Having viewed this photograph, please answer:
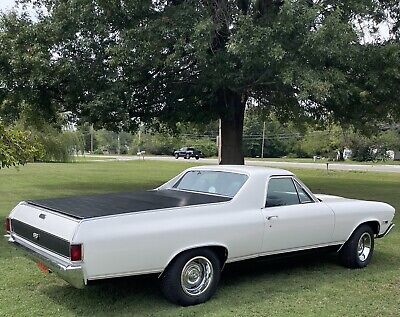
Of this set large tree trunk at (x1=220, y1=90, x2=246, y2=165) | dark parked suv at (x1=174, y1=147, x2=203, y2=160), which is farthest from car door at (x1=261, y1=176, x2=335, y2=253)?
dark parked suv at (x1=174, y1=147, x2=203, y2=160)

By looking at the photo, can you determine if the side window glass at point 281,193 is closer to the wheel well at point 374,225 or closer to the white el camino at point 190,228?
the white el camino at point 190,228

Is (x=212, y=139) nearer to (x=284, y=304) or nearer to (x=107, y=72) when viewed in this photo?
(x=107, y=72)

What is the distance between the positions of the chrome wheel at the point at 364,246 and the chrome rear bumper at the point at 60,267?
409 centimetres

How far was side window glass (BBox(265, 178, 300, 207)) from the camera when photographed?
611cm

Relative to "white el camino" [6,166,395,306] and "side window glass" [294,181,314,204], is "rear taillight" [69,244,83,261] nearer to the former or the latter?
"white el camino" [6,166,395,306]

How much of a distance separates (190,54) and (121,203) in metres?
8.01

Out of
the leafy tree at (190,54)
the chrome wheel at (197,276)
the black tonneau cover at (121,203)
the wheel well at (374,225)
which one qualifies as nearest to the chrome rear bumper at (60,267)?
the black tonneau cover at (121,203)

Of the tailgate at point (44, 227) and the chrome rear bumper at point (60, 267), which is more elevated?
the tailgate at point (44, 227)

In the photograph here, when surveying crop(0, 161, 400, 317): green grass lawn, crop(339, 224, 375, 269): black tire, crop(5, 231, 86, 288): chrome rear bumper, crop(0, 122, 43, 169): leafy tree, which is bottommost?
crop(0, 161, 400, 317): green grass lawn

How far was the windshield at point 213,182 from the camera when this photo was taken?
19.9 ft

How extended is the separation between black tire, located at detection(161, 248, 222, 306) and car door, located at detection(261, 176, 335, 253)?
765 millimetres

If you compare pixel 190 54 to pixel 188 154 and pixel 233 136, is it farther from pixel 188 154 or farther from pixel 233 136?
pixel 188 154

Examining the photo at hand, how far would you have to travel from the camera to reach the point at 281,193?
20.6ft

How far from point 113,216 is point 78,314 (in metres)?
1.08
